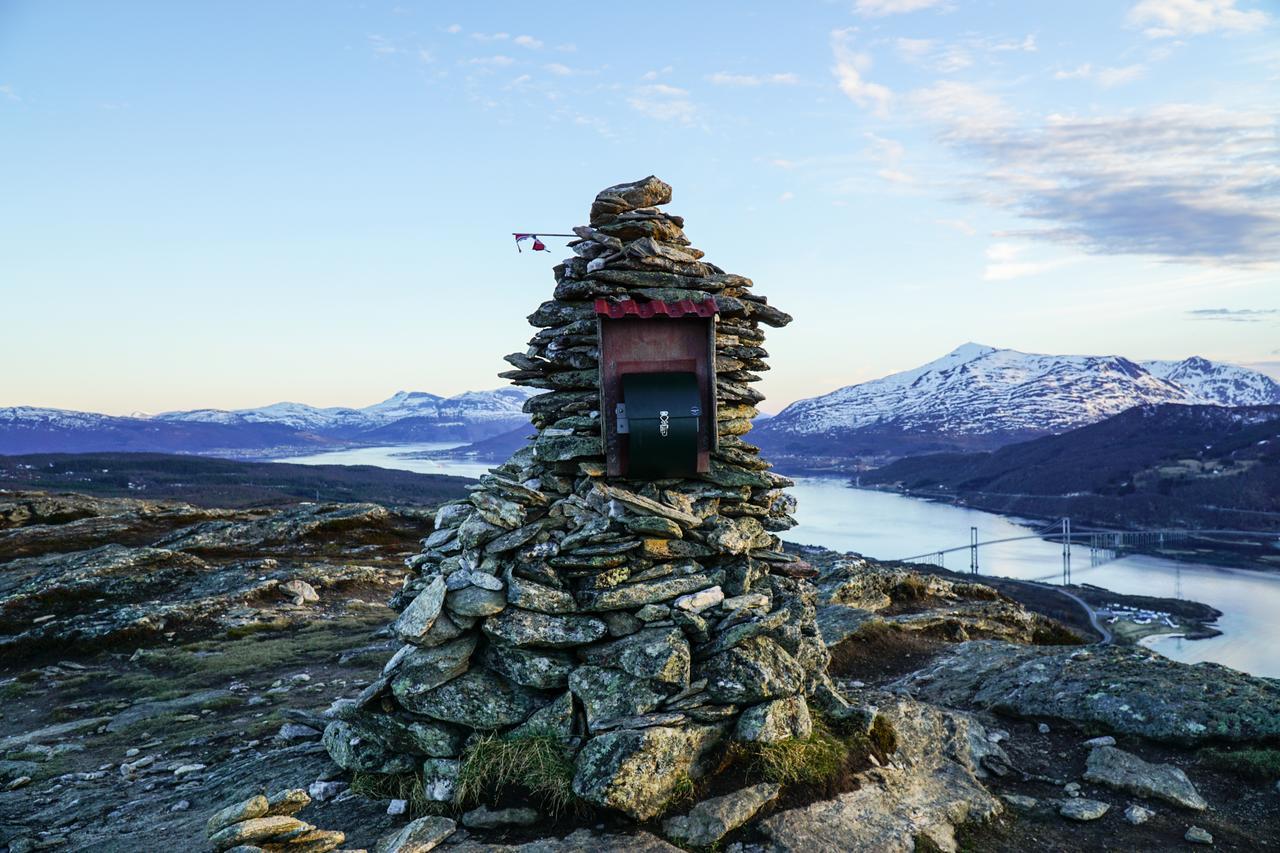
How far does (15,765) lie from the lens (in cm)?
1105

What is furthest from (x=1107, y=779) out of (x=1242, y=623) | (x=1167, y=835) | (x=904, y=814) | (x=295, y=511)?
(x=1242, y=623)

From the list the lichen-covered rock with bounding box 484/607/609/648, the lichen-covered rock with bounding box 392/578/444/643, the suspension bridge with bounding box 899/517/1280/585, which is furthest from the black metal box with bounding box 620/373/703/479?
the suspension bridge with bounding box 899/517/1280/585

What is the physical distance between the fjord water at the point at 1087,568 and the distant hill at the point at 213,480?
75.9 m

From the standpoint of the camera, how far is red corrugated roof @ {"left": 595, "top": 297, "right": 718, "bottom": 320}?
9461 mm

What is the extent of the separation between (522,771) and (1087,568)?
132 metres

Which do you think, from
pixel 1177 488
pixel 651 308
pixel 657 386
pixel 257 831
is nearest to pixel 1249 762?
pixel 657 386

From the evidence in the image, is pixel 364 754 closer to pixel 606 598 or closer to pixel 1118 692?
pixel 606 598

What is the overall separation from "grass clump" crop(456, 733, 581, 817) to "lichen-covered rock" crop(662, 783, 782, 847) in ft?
3.70

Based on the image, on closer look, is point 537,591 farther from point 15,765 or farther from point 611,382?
point 15,765

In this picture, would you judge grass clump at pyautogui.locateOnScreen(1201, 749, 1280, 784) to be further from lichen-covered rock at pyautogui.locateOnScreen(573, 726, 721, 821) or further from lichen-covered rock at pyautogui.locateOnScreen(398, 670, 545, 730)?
lichen-covered rock at pyautogui.locateOnScreen(398, 670, 545, 730)

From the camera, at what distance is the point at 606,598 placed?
866 centimetres

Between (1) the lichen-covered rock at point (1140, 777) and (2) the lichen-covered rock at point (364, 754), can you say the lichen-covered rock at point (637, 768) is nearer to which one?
(2) the lichen-covered rock at point (364, 754)

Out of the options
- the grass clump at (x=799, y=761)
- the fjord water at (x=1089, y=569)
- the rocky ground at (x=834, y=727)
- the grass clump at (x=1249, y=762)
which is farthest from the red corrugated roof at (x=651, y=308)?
the fjord water at (x=1089, y=569)

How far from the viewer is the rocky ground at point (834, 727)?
7.89m
